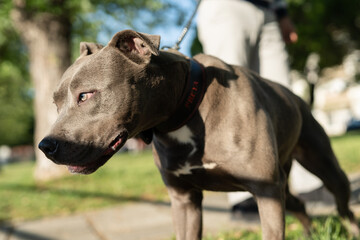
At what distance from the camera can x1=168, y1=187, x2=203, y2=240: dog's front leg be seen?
2.71m

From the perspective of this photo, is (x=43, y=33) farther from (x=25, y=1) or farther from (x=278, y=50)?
(x=278, y=50)

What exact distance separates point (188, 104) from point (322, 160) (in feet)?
4.28

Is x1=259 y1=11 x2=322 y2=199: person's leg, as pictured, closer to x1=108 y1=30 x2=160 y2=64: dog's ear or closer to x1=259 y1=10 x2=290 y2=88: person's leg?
x1=259 y1=10 x2=290 y2=88: person's leg

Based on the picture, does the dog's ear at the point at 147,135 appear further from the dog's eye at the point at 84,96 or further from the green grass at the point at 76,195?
the green grass at the point at 76,195

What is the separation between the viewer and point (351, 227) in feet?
10.8

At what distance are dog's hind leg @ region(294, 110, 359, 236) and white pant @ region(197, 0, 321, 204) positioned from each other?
0.84 meters

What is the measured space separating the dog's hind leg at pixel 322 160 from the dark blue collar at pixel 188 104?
1.08 m

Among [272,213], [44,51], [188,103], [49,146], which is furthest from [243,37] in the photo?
[44,51]

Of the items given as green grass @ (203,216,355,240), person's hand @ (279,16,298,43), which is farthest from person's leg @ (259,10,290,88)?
green grass @ (203,216,355,240)

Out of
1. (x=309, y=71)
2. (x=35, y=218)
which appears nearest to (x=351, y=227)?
(x=35, y=218)

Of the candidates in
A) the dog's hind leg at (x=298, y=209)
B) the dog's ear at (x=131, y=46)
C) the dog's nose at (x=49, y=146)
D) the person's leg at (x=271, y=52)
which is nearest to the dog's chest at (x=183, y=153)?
the dog's ear at (x=131, y=46)

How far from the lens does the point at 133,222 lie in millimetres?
4984

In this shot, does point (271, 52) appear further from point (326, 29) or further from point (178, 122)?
point (326, 29)

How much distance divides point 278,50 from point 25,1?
7276 mm
